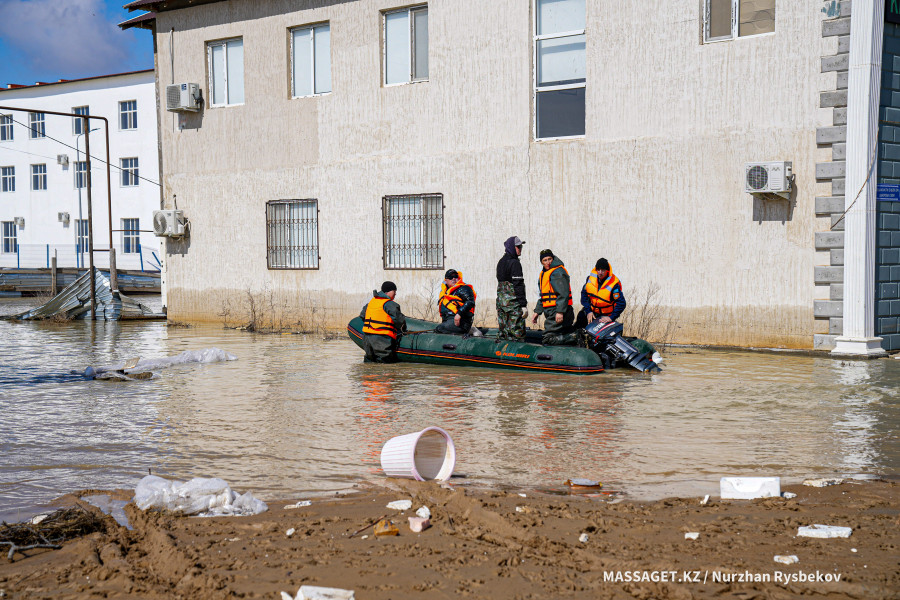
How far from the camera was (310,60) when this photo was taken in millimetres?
18547

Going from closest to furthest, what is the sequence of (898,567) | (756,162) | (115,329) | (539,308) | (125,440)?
(898,567)
(125,440)
(539,308)
(756,162)
(115,329)

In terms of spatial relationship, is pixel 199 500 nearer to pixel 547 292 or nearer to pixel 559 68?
pixel 547 292

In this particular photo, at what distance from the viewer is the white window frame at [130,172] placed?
130ft

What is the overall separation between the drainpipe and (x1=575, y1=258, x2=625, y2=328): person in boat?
3.21 metres

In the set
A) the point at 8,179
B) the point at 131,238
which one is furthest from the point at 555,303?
the point at 8,179

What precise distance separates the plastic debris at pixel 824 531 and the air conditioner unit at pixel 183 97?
1746 centimetres

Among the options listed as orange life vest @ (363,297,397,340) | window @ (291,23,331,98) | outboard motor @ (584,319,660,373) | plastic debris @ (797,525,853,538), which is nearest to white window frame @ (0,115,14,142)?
window @ (291,23,331,98)

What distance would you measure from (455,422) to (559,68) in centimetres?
868

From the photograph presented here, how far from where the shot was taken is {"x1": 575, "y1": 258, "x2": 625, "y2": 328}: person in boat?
1300 centimetres

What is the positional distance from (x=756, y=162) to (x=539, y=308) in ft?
13.3

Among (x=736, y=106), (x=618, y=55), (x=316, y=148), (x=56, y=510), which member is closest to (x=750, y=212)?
(x=736, y=106)

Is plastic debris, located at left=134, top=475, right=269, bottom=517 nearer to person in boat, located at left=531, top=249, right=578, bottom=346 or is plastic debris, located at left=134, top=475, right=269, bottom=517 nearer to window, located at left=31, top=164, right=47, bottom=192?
person in boat, located at left=531, top=249, right=578, bottom=346

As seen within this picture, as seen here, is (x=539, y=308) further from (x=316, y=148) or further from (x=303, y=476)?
(x=316, y=148)

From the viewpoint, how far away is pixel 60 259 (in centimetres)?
4116
